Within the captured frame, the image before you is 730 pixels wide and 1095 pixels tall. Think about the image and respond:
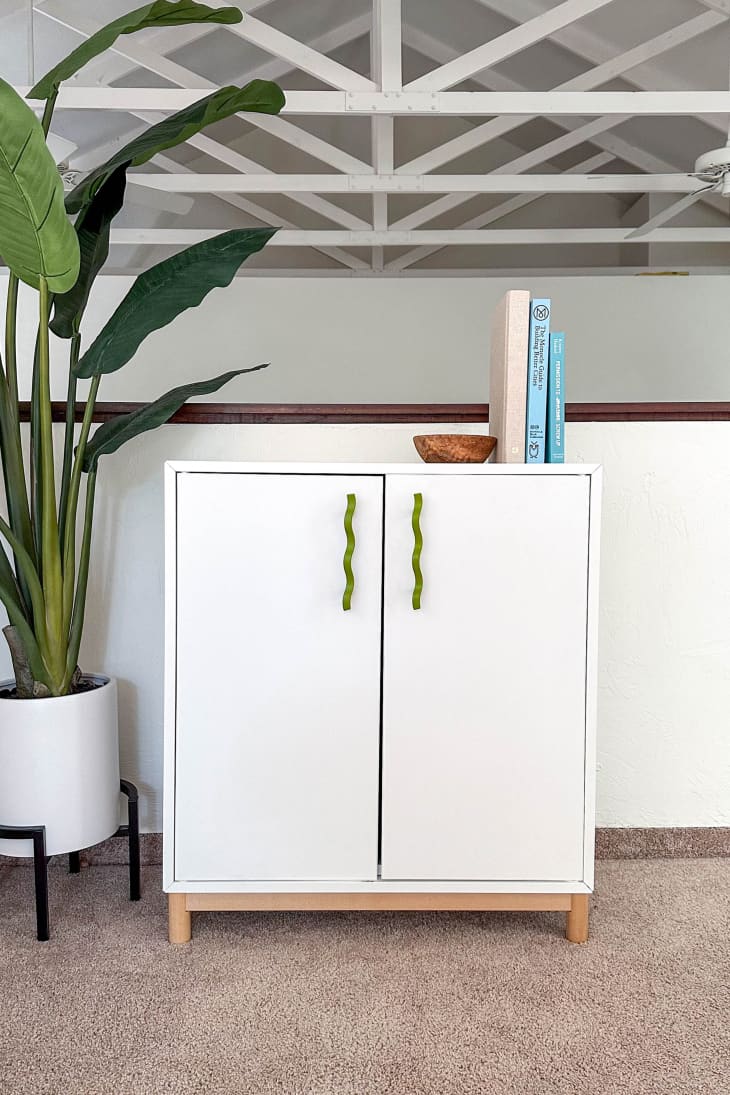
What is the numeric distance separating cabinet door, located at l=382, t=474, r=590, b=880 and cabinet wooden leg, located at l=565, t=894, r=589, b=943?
50 millimetres

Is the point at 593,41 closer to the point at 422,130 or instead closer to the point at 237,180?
the point at 237,180

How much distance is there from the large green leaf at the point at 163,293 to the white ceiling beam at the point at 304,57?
171cm

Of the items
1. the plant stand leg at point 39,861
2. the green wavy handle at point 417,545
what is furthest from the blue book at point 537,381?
the plant stand leg at point 39,861

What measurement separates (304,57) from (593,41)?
179 cm

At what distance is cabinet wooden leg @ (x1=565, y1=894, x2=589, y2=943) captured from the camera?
175 cm

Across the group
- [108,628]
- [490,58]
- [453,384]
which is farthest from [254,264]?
[108,628]

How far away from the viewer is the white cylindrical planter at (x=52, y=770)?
5.71 feet

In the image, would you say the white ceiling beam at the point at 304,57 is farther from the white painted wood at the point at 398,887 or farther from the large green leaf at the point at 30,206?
the white painted wood at the point at 398,887

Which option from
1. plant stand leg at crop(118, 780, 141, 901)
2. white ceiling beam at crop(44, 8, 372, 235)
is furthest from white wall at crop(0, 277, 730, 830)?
white ceiling beam at crop(44, 8, 372, 235)

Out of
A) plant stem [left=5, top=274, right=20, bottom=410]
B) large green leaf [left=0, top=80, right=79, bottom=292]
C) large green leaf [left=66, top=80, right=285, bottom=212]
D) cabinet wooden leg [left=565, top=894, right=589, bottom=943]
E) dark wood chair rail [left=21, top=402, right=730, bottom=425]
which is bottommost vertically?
cabinet wooden leg [left=565, top=894, right=589, bottom=943]

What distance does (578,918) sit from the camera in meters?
1.75

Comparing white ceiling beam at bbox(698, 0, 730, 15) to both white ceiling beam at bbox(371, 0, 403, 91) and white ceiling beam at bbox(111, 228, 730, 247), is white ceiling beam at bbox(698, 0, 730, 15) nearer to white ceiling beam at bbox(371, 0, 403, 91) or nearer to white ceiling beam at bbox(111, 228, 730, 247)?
white ceiling beam at bbox(371, 0, 403, 91)

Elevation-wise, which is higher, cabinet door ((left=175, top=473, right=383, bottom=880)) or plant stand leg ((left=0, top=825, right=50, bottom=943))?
cabinet door ((left=175, top=473, right=383, bottom=880))

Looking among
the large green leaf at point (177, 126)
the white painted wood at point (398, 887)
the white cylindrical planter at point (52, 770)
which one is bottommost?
the white painted wood at point (398, 887)
